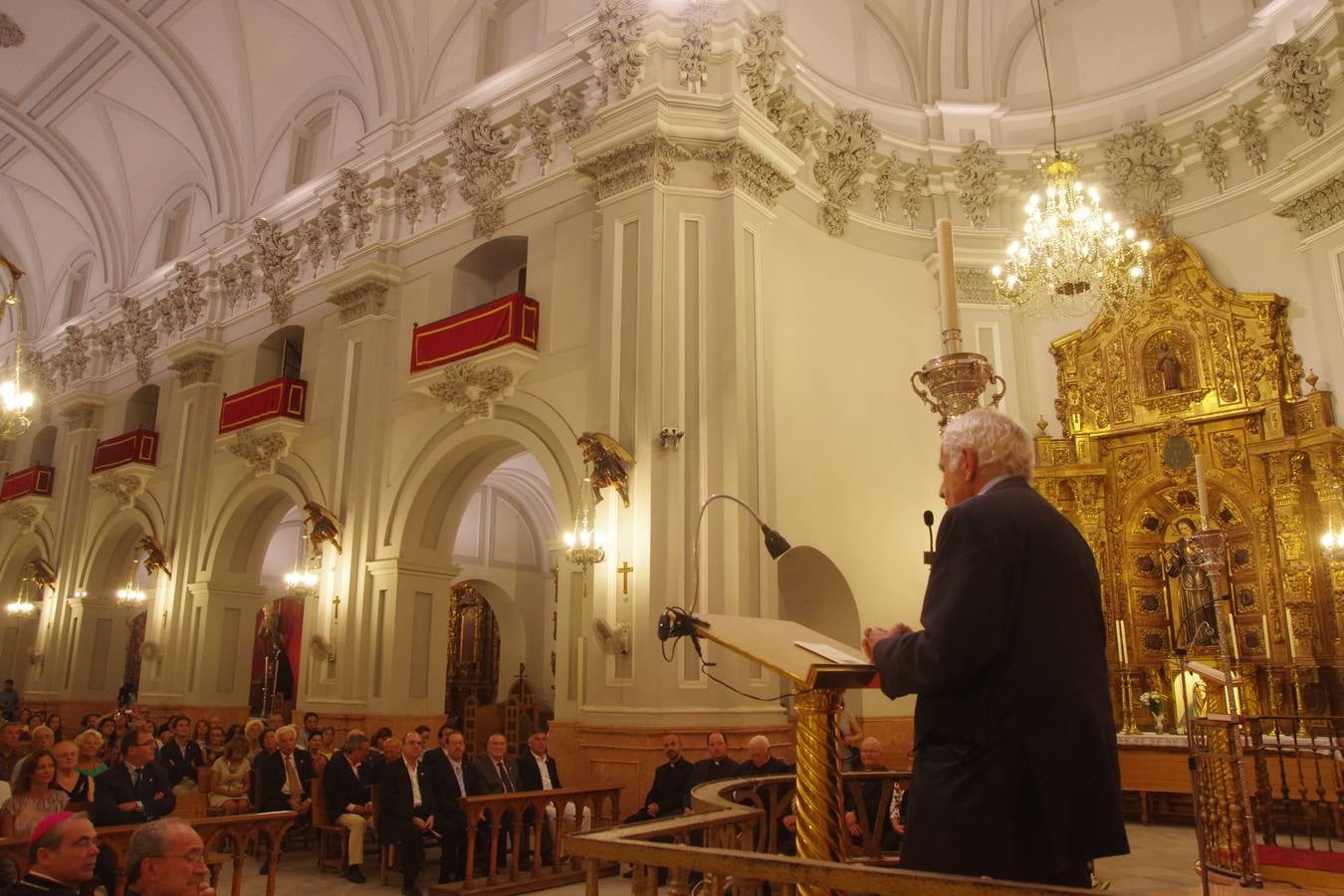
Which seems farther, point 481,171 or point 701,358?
point 481,171

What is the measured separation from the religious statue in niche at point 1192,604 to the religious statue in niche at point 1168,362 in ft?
6.01

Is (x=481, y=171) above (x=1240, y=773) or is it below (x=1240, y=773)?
above

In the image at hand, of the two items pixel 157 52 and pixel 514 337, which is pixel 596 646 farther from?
pixel 157 52

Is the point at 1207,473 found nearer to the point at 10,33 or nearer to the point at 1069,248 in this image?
the point at 1069,248

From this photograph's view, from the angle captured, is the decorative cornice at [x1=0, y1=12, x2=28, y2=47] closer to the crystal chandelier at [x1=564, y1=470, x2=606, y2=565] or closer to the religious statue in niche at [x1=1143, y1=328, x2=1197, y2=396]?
the crystal chandelier at [x1=564, y1=470, x2=606, y2=565]

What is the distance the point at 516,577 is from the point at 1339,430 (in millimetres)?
13169

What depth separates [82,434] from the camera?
1959cm

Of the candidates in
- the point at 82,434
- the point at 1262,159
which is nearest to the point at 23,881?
the point at 1262,159

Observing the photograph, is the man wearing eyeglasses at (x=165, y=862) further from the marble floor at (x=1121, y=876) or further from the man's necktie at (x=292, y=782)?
the man's necktie at (x=292, y=782)

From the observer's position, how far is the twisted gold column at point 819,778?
101 inches

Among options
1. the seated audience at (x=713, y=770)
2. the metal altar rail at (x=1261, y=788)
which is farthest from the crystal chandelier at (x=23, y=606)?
the metal altar rail at (x=1261, y=788)

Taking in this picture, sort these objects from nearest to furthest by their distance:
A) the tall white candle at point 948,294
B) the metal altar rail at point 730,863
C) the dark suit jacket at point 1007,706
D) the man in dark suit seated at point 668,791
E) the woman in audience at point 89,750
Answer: the metal altar rail at point 730,863
the dark suit jacket at point 1007,706
the tall white candle at point 948,294
the woman in audience at point 89,750
the man in dark suit seated at point 668,791

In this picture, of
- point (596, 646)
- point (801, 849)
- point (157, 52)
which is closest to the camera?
point (801, 849)

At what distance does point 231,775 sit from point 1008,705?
858 cm
